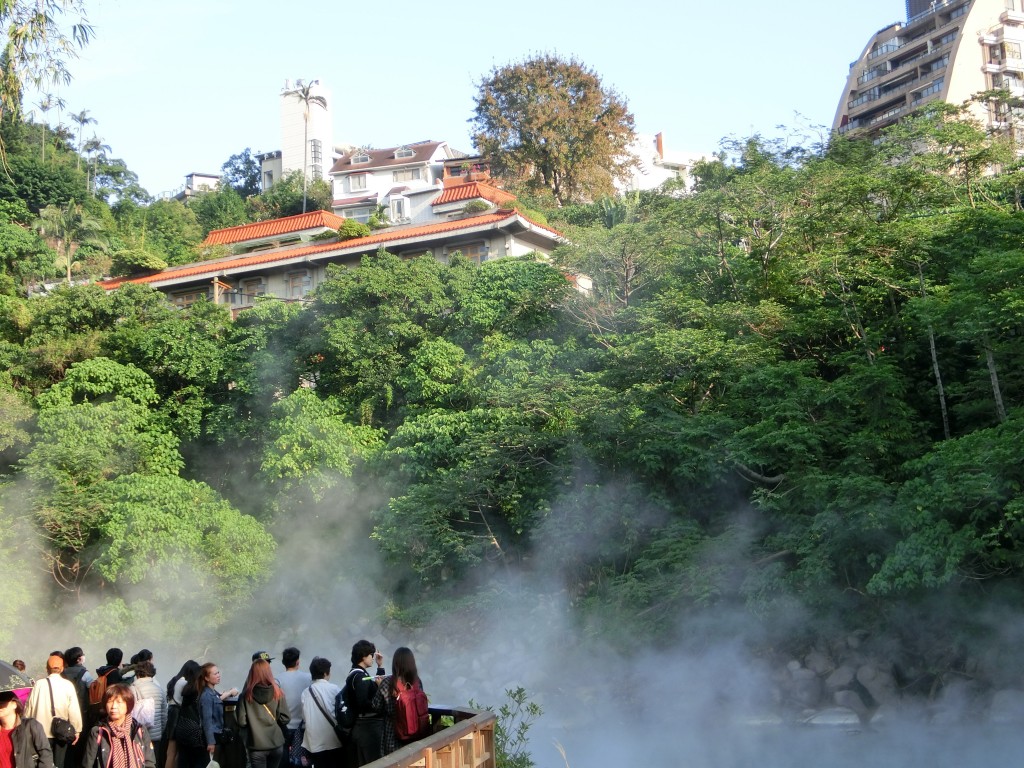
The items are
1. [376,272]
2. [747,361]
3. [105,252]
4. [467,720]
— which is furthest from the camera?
[105,252]

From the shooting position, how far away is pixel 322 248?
26812 millimetres

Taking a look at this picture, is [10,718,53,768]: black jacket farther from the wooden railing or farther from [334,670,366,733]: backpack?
the wooden railing

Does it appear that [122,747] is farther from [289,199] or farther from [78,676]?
[289,199]

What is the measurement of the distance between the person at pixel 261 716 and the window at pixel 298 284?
72.4 ft

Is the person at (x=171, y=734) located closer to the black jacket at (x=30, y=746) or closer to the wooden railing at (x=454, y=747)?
the black jacket at (x=30, y=746)

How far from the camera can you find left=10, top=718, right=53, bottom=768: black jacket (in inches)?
206

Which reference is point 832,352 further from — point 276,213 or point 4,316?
point 276,213

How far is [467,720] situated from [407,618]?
1189cm

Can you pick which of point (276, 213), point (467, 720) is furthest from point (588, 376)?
point (276, 213)

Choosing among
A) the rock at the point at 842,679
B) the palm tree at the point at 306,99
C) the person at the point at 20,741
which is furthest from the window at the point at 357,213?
the person at the point at 20,741

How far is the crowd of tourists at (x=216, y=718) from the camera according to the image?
544 cm

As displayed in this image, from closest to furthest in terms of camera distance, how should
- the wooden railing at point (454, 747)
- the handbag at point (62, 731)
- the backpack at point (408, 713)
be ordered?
the wooden railing at point (454, 747) → the backpack at point (408, 713) → the handbag at point (62, 731)

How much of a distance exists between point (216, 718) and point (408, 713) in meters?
1.47

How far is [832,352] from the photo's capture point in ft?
52.1
